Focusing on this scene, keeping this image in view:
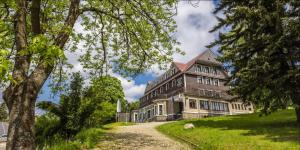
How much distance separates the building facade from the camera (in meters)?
47.9

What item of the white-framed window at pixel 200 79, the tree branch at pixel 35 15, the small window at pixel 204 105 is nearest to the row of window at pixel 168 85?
the white-framed window at pixel 200 79

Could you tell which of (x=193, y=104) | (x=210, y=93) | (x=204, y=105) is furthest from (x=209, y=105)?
(x=193, y=104)

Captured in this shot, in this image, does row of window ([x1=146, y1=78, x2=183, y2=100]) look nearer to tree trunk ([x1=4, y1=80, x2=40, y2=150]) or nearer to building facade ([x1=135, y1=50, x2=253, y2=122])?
building facade ([x1=135, y1=50, x2=253, y2=122])

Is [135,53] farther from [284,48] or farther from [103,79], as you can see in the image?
[284,48]

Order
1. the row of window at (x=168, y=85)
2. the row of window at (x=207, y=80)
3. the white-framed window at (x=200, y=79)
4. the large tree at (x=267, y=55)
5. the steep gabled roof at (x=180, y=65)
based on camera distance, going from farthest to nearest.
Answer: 1. the steep gabled roof at (x=180, y=65)
2. the row of window at (x=207, y=80)
3. the white-framed window at (x=200, y=79)
4. the row of window at (x=168, y=85)
5. the large tree at (x=267, y=55)

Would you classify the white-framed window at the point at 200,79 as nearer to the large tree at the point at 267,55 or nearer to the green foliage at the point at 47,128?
the large tree at the point at 267,55

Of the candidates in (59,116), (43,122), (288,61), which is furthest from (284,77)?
(43,122)

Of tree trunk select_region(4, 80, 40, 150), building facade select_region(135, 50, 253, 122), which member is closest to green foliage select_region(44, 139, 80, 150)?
tree trunk select_region(4, 80, 40, 150)

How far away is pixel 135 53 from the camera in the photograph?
14.4 m

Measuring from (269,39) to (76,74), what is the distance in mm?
12222

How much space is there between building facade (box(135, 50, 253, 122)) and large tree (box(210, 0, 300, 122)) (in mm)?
27637

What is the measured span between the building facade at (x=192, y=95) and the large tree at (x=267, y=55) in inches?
1088

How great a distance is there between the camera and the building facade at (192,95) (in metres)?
47.9

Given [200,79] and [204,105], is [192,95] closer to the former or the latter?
[204,105]
